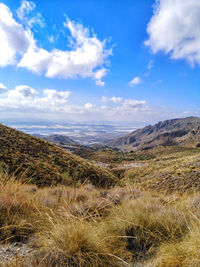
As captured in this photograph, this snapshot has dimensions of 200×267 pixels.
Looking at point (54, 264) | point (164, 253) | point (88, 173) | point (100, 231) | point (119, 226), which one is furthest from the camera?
point (88, 173)

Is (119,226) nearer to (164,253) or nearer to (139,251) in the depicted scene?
(139,251)

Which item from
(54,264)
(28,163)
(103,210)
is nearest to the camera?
(54,264)

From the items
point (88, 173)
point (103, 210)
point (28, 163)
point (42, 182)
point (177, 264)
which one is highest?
point (177, 264)

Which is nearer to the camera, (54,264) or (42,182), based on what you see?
(54,264)

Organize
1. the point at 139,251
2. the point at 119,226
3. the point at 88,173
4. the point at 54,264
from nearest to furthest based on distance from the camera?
1. the point at 54,264
2. the point at 139,251
3. the point at 119,226
4. the point at 88,173

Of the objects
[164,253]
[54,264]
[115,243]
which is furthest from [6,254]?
[164,253]

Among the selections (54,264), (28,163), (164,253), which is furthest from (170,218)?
(28,163)

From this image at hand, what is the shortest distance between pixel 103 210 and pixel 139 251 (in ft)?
3.94

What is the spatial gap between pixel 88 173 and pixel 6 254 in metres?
13.6

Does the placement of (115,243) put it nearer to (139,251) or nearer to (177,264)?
(139,251)

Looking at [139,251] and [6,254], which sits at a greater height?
[6,254]

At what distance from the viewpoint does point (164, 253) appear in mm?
1565

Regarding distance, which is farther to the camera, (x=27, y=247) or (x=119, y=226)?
(x=119, y=226)

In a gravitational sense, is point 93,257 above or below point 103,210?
above
